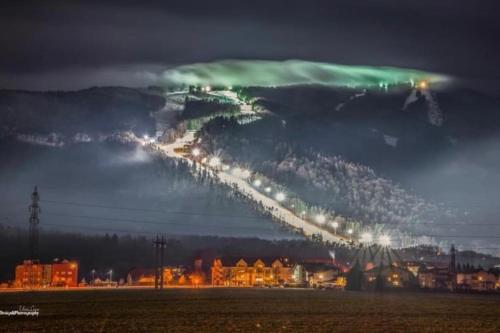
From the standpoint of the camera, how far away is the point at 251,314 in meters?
92.5

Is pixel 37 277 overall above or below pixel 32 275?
below

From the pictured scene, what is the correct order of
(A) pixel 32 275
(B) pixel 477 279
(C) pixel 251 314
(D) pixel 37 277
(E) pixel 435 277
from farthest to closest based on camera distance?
(B) pixel 477 279
(D) pixel 37 277
(E) pixel 435 277
(A) pixel 32 275
(C) pixel 251 314

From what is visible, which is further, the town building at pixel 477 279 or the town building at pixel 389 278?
the town building at pixel 477 279

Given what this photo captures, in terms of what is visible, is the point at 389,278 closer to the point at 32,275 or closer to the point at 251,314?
the point at 32,275

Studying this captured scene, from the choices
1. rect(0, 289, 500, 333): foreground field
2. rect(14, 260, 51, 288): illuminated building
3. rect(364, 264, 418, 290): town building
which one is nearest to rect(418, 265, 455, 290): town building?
rect(364, 264, 418, 290): town building

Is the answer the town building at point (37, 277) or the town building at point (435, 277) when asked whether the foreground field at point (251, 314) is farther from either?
the town building at point (37, 277)

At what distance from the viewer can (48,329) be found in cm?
7331

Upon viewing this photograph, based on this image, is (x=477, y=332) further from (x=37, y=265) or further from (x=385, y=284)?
(x=37, y=265)

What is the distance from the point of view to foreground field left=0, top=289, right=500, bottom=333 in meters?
76.1

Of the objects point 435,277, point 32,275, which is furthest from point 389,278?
point 32,275

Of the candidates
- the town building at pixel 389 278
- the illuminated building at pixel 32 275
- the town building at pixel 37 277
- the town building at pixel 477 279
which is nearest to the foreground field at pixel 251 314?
the town building at pixel 389 278

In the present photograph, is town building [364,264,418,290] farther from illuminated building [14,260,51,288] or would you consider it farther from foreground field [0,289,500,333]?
illuminated building [14,260,51,288]

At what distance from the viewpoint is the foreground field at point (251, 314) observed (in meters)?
76.1

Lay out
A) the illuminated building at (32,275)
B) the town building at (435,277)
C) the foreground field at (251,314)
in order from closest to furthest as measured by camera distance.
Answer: the foreground field at (251,314) → the town building at (435,277) → the illuminated building at (32,275)
